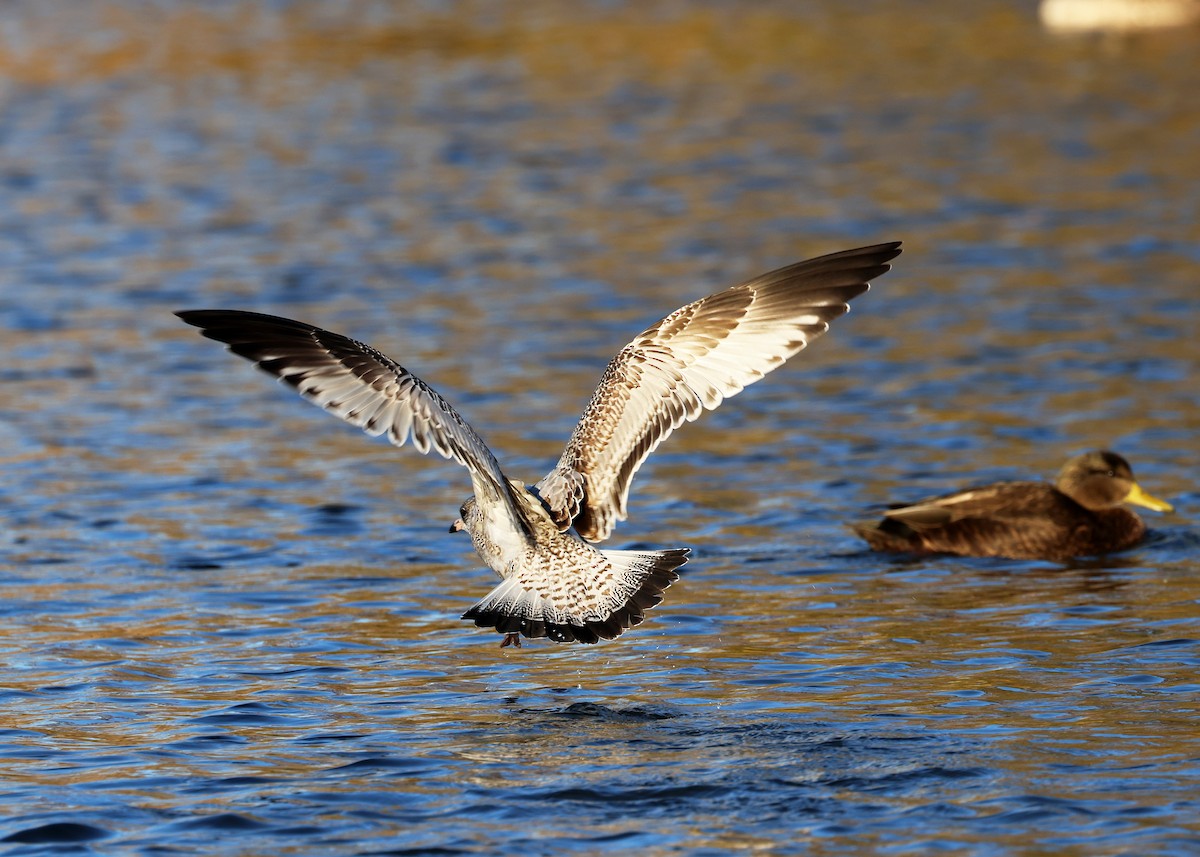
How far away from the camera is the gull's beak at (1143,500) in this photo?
10.9 m

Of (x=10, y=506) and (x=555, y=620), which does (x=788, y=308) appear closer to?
(x=555, y=620)

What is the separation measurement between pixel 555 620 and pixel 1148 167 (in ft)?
51.6

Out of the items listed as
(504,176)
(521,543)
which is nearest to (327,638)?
(521,543)

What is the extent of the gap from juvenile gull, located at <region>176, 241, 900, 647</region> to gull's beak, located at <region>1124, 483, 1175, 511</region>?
126 inches

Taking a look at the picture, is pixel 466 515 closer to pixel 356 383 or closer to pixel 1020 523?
pixel 356 383

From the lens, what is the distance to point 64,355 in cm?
1534

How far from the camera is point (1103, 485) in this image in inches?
429

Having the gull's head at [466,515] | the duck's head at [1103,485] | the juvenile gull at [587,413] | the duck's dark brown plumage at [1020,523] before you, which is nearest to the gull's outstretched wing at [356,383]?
the juvenile gull at [587,413]

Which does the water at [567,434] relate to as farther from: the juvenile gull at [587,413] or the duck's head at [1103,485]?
the juvenile gull at [587,413]

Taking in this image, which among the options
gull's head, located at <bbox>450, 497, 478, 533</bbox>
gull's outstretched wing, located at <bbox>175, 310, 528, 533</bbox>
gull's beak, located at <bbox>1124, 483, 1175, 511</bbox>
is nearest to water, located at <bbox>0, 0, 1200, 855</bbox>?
gull's beak, located at <bbox>1124, 483, 1175, 511</bbox>

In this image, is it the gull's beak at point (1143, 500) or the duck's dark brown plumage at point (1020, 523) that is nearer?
the duck's dark brown plumage at point (1020, 523)

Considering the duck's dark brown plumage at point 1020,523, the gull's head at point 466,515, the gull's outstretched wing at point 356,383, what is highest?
the gull's outstretched wing at point 356,383

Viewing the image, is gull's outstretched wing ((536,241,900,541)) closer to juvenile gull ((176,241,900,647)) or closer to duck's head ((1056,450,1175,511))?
juvenile gull ((176,241,900,647))

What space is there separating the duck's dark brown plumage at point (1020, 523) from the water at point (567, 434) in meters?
0.18
